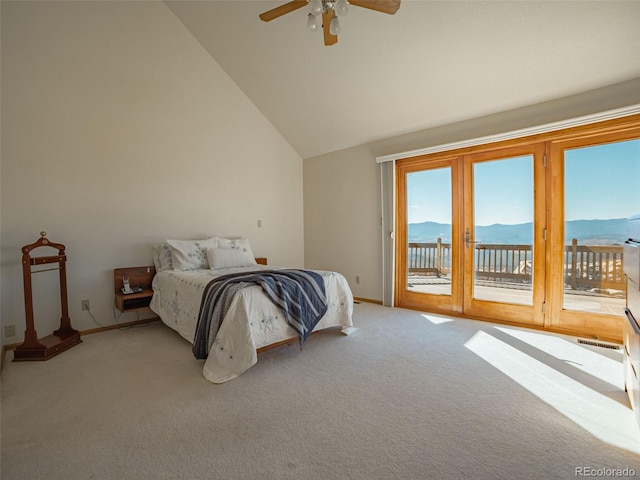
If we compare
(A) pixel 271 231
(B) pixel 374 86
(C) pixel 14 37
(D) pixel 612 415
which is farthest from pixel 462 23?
(C) pixel 14 37

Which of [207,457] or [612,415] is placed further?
[612,415]

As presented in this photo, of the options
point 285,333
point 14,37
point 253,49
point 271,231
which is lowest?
point 285,333

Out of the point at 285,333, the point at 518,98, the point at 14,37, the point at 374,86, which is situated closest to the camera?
the point at 285,333

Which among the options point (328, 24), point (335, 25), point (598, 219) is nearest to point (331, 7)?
point (335, 25)

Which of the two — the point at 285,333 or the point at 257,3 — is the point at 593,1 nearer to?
the point at 257,3

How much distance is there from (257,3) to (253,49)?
601 millimetres

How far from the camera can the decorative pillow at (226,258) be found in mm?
3598

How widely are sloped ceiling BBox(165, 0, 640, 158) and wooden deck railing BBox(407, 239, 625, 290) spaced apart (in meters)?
1.51

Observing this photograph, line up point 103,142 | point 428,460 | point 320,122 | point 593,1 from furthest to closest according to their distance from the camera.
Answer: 1. point 320,122
2. point 103,142
3. point 593,1
4. point 428,460

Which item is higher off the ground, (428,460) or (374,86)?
(374,86)

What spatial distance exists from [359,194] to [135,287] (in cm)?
317

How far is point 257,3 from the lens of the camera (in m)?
3.15

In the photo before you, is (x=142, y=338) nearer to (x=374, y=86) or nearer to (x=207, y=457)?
(x=207, y=457)

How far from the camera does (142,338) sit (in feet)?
10.1
